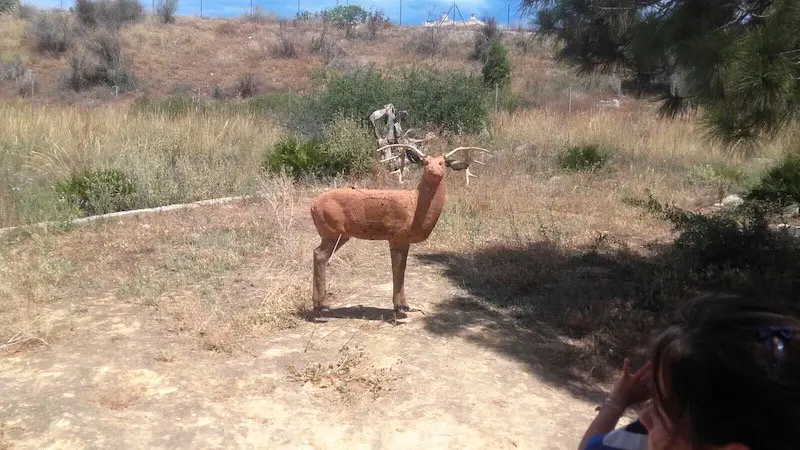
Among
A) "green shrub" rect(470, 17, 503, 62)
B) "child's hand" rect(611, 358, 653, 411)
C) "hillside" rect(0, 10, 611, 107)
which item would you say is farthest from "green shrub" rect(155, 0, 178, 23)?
"child's hand" rect(611, 358, 653, 411)

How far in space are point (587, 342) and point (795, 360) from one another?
349 centimetres

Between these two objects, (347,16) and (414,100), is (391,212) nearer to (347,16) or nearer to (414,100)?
(414,100)

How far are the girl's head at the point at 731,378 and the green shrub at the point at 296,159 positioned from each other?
775 centimetres

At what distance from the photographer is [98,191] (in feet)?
24.2

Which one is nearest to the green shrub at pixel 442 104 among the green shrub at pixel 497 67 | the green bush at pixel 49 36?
the green shrub at pixel 497 67

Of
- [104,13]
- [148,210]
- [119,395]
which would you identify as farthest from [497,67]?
[119,395]

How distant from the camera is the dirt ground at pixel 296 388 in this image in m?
3.15

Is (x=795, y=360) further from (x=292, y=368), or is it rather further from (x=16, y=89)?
(x=16, y=89)

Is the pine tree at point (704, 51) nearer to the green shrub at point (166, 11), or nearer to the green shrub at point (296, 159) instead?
the green shrub at point (296, 159)

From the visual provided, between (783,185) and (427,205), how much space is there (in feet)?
17.3

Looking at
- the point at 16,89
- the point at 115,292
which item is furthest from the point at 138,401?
the point at 16,89

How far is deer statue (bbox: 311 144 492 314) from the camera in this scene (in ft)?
13.6

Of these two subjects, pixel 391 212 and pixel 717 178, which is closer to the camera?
pixel 391 212

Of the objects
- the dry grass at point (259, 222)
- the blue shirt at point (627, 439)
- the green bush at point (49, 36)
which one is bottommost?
the dry grass at point (259, 222)
